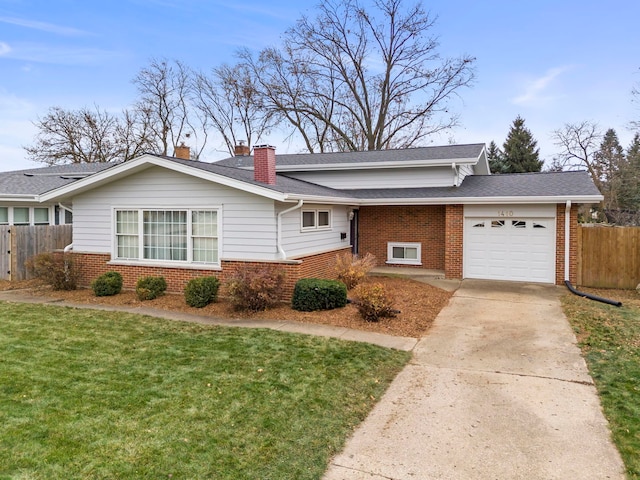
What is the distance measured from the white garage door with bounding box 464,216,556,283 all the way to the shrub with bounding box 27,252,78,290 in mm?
11041

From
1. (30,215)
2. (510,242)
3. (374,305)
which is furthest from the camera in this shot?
(30,215)

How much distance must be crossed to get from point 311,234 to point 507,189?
6.22 metres

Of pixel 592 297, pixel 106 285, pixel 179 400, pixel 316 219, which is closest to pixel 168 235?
pixel 106 285

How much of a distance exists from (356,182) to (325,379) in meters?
11.5

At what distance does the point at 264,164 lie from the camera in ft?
36.5

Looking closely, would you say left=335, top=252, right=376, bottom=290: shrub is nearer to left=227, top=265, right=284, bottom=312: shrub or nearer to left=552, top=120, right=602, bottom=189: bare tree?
left=227, top=265, right=284, bottom=312: shrub

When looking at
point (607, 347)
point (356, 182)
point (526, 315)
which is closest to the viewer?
point (607, 347)

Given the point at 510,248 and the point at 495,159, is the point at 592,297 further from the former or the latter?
the point at 495,159

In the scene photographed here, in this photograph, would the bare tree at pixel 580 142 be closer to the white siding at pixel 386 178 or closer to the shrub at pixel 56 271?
the white siding at pixel 386 178

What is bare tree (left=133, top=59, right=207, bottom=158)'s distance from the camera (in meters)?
34.3

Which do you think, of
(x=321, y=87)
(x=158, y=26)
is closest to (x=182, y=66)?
(x=321, y=87)

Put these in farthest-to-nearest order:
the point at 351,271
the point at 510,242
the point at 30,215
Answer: the point at 30,215 → the point at 510,242 → the point at 351,271

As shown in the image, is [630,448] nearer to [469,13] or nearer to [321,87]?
[469,13]

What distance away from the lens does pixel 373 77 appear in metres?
32.1
